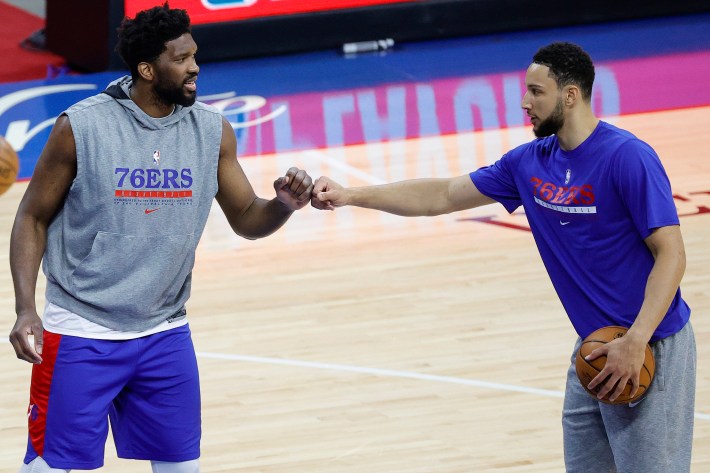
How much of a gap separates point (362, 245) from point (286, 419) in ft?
9.23

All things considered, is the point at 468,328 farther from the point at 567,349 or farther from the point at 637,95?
the point at 637,95

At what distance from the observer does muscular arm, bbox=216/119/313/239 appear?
4.57 m

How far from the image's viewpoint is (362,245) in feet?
29.2

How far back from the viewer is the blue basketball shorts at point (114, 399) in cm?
431

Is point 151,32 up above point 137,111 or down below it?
above

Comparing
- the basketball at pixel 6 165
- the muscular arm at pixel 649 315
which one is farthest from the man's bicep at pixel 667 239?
the basketball at pixel 6 165

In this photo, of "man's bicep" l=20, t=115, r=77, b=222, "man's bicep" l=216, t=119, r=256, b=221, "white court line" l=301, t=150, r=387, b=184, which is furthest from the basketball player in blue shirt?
"white court line" l=301, t=150, r=387, b=184

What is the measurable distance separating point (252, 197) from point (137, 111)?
0.60 metres

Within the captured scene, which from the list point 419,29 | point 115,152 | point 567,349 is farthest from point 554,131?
point 419,29

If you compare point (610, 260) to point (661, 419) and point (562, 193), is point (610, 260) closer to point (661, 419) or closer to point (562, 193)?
point (562, 193)

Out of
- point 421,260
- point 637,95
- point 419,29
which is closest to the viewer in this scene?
point 421,260

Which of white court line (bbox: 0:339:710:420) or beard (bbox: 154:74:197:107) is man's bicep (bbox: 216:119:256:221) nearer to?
beard (bbox: 154:74:197:107)

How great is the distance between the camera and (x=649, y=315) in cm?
398

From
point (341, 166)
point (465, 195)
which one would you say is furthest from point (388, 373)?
point (341, 166)
